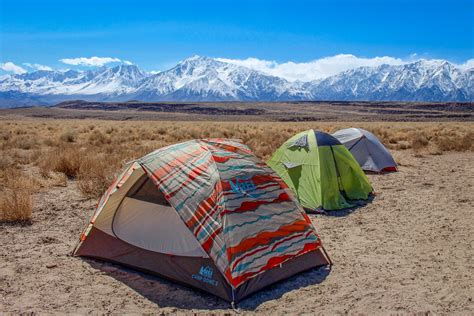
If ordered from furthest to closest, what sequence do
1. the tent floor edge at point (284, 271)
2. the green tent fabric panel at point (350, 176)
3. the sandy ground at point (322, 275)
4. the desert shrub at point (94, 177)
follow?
the desert shrub at point (94, 177) → the green tent fabric panel at point (350, 176) → the tent floor edge at point (284, 271) → the sandy ground at point (322, 275)

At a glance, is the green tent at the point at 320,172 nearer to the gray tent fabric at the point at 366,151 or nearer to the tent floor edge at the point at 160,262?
the gray tent fabric at the point at 366,151

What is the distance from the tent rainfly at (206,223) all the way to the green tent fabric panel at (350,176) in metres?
3.51

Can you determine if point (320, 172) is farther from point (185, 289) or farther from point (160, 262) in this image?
point (185, 289)

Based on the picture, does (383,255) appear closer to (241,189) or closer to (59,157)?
(241,189)

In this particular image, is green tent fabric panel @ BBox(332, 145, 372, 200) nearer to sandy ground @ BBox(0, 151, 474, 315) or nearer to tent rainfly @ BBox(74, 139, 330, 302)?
sandy ground @ BBox(0, 151, 474, 315)

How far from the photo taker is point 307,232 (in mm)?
5812

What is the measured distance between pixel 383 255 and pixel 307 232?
1379mm

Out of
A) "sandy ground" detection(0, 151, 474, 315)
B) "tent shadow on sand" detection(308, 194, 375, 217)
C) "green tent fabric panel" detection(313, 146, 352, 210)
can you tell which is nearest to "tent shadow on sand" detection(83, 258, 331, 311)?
"sandy ground" detection(0, 151, 474, 315)

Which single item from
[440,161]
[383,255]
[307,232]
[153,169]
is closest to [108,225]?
[153,169]

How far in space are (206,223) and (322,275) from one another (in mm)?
1855

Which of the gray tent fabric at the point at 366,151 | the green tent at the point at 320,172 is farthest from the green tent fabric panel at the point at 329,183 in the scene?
the gray tent fabric at the point at 366,151

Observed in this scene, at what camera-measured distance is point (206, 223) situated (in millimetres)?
5086

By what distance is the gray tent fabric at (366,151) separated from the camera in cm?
1252

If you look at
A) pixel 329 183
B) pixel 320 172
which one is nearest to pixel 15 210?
pixel 320 172
